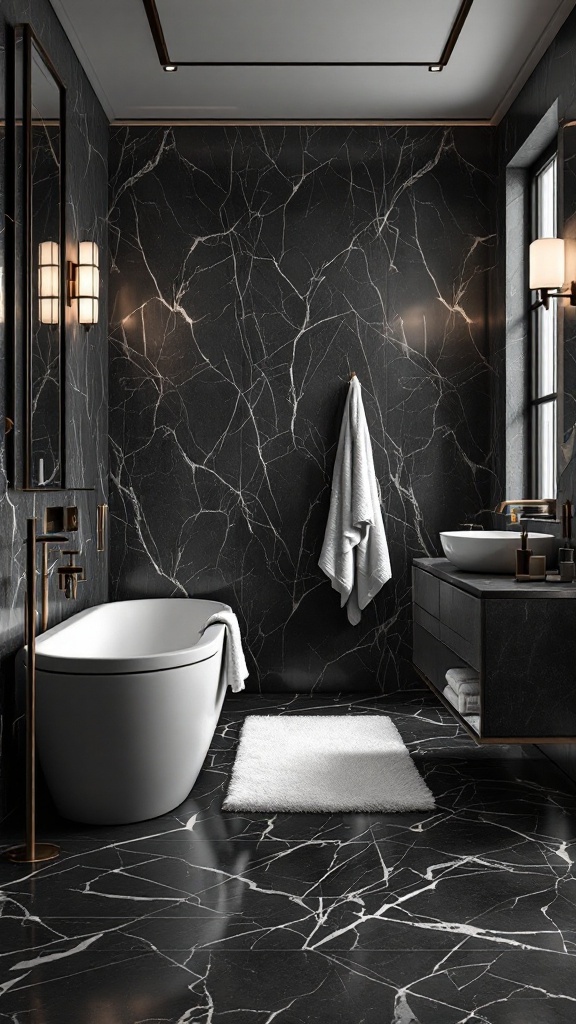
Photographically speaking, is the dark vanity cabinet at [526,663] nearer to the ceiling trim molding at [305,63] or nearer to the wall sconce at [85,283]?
the wall sconce at [85,283]

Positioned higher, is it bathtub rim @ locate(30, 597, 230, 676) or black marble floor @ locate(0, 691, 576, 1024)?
bathtub rim @ locate(30, 597, 230, 676)

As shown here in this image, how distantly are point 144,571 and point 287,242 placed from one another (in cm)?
190

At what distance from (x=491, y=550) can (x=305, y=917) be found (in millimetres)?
1511

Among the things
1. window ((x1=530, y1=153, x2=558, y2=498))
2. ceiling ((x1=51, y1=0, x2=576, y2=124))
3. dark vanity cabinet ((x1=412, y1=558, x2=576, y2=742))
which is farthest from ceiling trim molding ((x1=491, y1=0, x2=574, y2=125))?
dark vanity cabinet ((x1=412, y1=558, x2=576, y2=742))

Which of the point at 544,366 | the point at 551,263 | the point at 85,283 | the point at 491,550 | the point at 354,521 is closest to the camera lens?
the point at 491,550

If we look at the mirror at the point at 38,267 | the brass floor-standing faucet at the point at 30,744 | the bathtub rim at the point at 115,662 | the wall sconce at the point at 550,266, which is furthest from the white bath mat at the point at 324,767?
the wall sconce at the point at 550,266

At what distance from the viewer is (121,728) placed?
2797 mm

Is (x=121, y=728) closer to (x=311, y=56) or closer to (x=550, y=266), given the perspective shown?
(x=550, y=266)

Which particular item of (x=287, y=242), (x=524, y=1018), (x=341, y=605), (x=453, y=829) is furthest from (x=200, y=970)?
(x=287, y=242)

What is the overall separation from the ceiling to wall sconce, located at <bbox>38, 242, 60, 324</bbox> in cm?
101

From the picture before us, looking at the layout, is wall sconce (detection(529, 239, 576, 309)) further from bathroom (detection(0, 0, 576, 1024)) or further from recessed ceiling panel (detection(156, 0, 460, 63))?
recessed ceiling panel (detection(156, 0, 460, 63))

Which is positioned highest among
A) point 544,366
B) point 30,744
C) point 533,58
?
point 533,58

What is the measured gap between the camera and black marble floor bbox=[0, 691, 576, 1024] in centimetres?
188

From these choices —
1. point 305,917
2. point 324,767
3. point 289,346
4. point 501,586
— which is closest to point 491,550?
point 501,586
